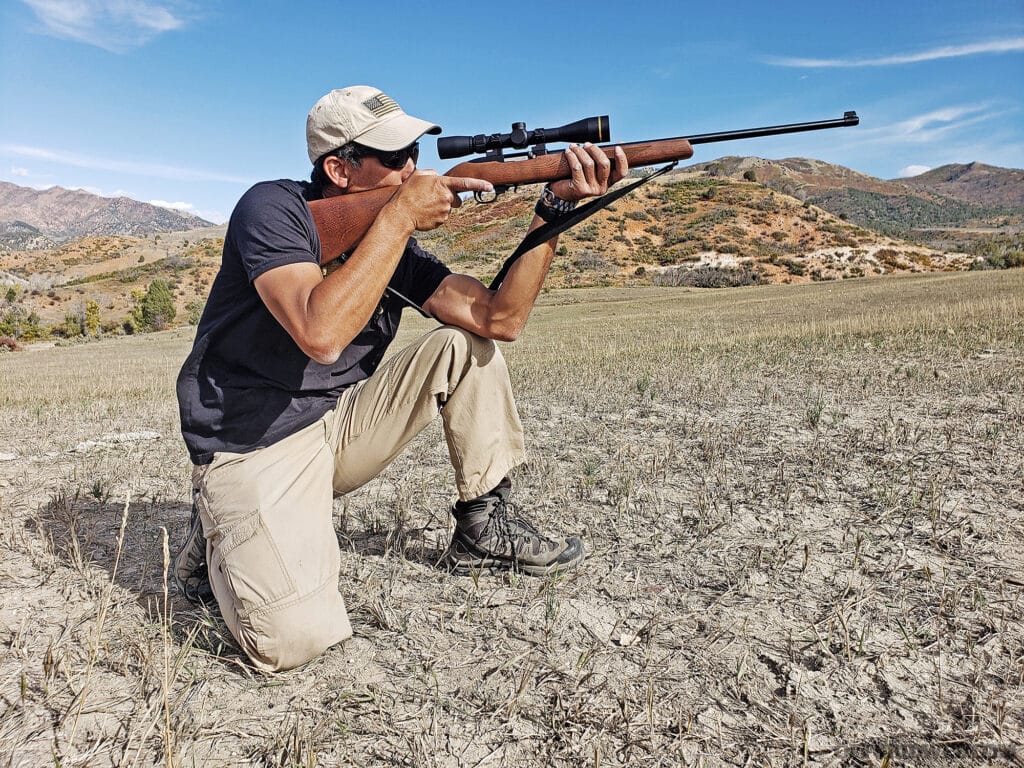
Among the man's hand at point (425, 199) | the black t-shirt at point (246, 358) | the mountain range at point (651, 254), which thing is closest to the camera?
the black t-shirt at point (246, 358)

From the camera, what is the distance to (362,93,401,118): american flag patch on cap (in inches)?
115

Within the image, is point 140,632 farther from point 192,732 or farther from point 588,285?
point 588,285

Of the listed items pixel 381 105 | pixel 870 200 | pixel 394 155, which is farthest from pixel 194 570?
pixel 870 200

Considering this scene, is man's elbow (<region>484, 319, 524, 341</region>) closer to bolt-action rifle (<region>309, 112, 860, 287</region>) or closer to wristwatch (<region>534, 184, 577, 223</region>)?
bolt-action rifle (<region>309, 112, 860, 287</region>)

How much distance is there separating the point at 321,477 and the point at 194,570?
2.67 feet

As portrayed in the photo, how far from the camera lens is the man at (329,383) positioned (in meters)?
2.42

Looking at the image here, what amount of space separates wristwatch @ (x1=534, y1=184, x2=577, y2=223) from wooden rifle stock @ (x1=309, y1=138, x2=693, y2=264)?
15 centimetres

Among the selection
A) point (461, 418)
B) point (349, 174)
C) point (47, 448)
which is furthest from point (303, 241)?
point (47, 448)

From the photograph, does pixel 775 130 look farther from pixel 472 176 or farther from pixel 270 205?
pixel 270 205

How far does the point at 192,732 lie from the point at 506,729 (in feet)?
2.95

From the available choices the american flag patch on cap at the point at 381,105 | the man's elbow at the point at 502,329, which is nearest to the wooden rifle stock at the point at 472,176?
the american flag patch on cap at the point at 381,105

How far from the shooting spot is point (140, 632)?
249cm

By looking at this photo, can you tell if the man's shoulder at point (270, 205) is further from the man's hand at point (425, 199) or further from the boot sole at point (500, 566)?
the boot sole at point (500, 566)

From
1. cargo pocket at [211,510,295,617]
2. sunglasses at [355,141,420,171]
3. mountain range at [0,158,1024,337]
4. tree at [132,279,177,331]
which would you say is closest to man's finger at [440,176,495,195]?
sunglasses at [355,141,420,171]
